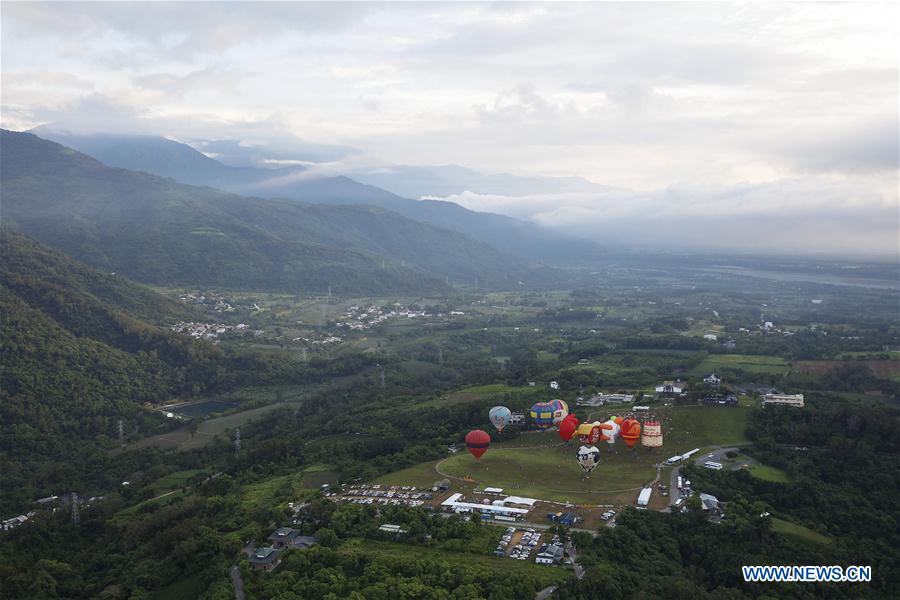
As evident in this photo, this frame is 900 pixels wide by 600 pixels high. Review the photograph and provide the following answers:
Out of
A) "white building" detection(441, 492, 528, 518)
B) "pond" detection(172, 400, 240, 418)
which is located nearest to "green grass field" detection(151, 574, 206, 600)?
"white building" detection(441, 492, 528, 518)

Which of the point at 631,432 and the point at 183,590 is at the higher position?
the point at 631,432

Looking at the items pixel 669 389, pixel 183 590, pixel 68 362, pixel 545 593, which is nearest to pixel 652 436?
pixel 669 389

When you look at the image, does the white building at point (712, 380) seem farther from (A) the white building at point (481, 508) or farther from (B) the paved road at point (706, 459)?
(A) the white building at point (481, 508)

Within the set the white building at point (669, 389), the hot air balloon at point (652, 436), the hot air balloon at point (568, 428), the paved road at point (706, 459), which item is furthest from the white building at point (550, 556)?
the white building at point (669, 389)

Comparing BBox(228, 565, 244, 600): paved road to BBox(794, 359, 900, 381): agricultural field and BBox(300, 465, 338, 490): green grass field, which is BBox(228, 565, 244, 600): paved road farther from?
BBox(794, 359, 900, 381): agricultural field

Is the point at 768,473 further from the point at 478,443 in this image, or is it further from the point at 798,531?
the point at 478,443

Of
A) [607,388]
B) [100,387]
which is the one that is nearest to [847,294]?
[607,388]

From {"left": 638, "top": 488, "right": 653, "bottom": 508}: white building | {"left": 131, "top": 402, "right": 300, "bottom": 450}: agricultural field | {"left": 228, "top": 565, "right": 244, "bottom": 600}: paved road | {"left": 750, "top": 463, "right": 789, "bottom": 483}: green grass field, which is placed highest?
{"left": 750, "top": 463, "right": 789, "bottom": 483}: green grass field
